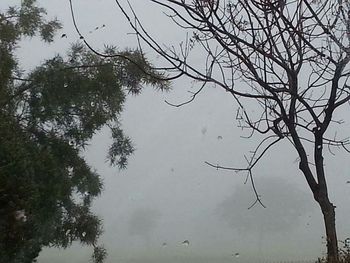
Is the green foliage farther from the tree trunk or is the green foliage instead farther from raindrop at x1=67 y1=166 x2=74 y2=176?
the tree trunk

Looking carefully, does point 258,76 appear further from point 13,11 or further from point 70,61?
point 13,11

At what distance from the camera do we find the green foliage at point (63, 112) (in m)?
5.20

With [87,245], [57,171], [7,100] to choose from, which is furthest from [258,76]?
[87,245]

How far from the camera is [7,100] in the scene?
5.42 metres

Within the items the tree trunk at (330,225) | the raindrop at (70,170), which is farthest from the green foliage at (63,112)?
the tree trunk at (330,225)

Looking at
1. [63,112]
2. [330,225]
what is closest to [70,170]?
[63,112]

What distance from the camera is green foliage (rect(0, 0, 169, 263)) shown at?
520cm

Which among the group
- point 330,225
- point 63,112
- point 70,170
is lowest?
point 330,225

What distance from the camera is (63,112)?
5.88 meters

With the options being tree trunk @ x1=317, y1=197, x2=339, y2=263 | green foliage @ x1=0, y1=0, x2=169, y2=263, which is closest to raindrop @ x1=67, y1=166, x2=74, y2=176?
green foliage @ x1=0, y1=0, x2=169, y2=263

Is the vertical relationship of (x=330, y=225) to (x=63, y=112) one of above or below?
below

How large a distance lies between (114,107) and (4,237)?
2738 mm

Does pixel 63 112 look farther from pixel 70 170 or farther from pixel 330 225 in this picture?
pixel 330 225

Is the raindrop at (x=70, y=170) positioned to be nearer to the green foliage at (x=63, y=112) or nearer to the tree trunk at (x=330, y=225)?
the green foliage at (x=63, y=112)
